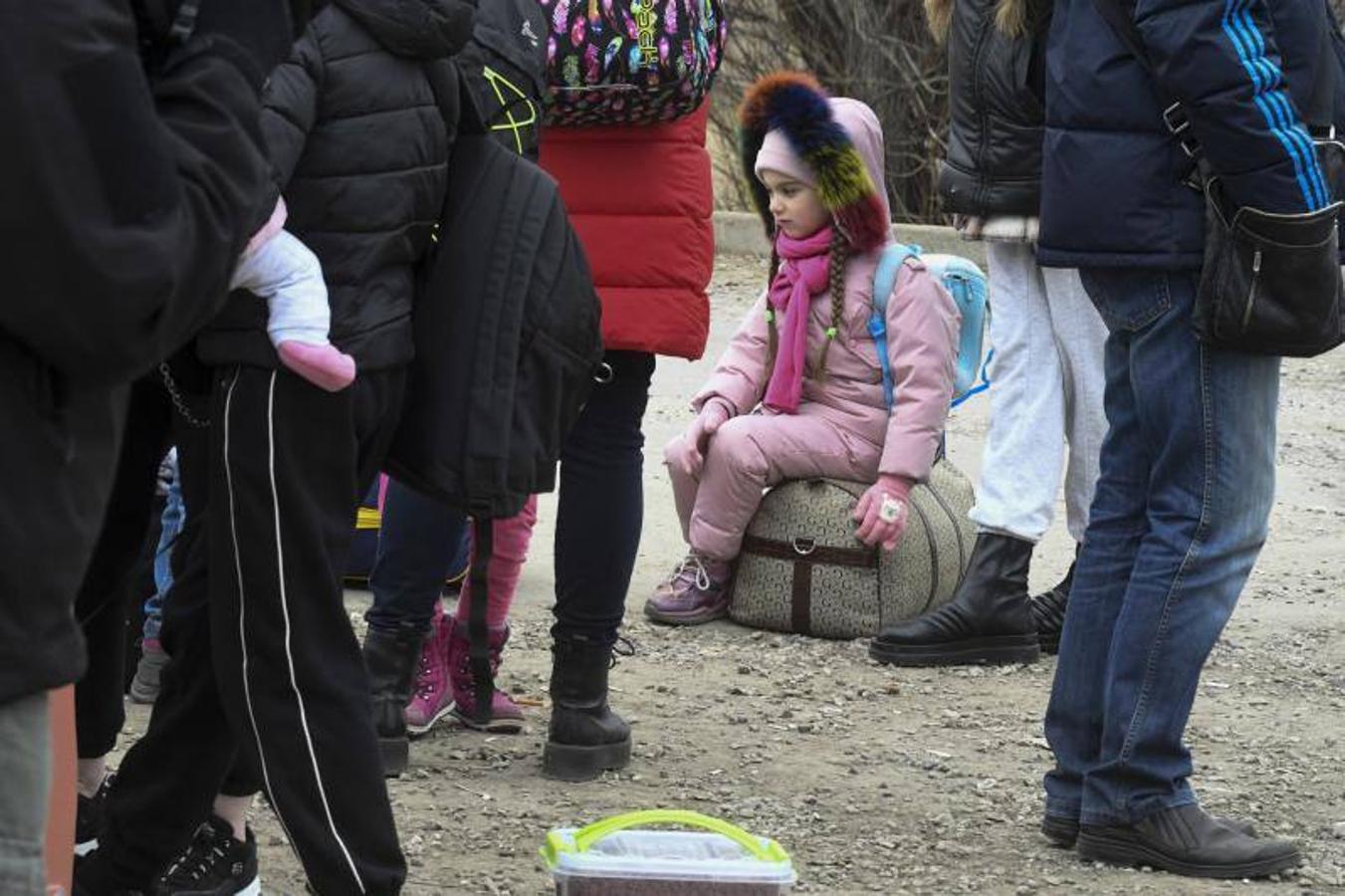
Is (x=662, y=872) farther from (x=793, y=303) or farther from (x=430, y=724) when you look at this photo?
(x=793, y=303)

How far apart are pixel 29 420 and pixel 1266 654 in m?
4.55

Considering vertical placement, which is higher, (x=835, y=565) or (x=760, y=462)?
(x=760, y=462)

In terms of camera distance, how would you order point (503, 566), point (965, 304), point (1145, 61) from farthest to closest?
point (965, 304) → point (503, 566) → point (1145, 61)

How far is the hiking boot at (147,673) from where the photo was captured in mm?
4953

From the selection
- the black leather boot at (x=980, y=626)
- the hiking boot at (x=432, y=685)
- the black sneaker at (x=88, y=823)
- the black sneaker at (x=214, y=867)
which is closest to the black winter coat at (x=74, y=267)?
the black sneaker at (x=214, y=867)

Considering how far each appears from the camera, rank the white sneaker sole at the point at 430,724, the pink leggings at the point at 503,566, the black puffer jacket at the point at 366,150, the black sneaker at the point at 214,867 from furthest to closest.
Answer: the pink leggings at the point at 503,566 → the white sneaker sole at the point at 430,724 → the black sneaker at the point at 214,867 → the black puffer jacket at the point at 366,150

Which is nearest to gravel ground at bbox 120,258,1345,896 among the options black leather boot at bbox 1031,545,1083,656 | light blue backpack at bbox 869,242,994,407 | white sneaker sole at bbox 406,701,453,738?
white sneaker sole at bbox 406,701,453,738

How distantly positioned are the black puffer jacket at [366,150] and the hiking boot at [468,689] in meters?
1.49

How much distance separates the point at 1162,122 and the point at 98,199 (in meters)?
2.47

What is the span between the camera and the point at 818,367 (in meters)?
6.16

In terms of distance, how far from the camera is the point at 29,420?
198 cm

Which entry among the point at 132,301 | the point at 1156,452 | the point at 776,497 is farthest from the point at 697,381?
the point at 132,301

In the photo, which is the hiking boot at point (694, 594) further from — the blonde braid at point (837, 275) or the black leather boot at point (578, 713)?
the black leather boot at point (578, 713)

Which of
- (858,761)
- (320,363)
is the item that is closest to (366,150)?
(320,363)
